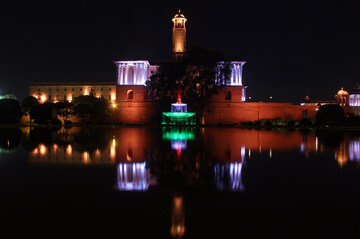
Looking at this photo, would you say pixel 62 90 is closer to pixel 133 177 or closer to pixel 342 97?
pixel 342 97

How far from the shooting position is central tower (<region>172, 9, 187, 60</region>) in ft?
209

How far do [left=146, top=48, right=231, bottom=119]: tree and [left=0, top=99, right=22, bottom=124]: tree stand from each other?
16.6 m

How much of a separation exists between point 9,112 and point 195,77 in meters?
22.4

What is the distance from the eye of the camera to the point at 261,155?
1350cm

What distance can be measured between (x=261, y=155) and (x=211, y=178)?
536cm

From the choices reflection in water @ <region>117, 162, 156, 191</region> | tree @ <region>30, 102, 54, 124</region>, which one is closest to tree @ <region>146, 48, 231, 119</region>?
tree @ <region>30, 102, 54, 124</region>

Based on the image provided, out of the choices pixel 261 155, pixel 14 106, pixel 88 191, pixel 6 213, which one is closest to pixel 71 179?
pixel 88 191

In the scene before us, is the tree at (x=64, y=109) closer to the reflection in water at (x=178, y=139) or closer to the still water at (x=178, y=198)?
the reflection in water at (x=178, y=139)

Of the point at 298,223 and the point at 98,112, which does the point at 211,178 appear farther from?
the point at 98,112

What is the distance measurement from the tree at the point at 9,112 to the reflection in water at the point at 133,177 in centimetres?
3895

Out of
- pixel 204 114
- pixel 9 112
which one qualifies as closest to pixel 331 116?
pixel 204 114

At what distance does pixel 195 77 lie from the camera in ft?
161

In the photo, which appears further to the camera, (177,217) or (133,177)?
(133,177)

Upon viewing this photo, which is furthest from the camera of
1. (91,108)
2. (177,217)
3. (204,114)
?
(204,114)
